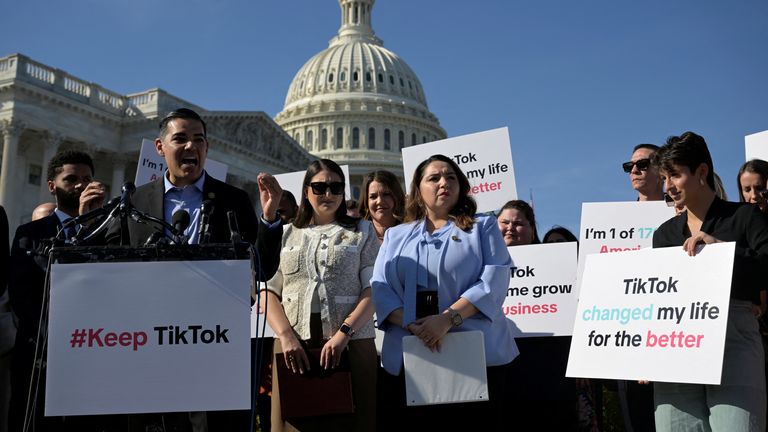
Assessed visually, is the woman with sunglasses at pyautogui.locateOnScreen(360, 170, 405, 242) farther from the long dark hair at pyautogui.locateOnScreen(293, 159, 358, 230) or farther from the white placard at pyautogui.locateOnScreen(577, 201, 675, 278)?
the white placard at pyautogui.locateOnScreen(577, 201, 675, 278)

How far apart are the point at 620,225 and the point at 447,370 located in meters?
2.76

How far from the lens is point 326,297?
3961 millimetres

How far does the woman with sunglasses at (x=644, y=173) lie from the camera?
559cm

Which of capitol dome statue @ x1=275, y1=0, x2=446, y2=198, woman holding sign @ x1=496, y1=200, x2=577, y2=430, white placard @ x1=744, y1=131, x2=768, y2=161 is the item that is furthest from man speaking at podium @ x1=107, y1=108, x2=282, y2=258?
capitol dome statue @ x1=275, y1=0, x2=446, y2=198

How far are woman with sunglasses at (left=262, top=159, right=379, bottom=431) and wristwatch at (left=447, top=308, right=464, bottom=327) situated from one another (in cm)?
59

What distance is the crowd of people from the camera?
3178mm

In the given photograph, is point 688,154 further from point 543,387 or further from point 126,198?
point 126,198

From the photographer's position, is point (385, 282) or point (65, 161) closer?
point (385, 282)

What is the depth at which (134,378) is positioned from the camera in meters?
2.44

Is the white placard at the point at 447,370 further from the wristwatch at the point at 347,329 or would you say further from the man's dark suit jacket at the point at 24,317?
the man's dark suit jacket at the point at 24,317

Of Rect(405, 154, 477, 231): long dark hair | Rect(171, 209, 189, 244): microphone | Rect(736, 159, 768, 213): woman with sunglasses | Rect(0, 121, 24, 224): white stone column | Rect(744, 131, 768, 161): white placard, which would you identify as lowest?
Rect(171, 209, 189, 244): microphone

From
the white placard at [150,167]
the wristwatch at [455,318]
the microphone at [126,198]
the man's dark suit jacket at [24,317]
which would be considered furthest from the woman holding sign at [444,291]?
the white placard at [150,167]

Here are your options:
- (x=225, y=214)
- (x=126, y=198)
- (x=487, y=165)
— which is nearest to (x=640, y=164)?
(x=487, y=165)

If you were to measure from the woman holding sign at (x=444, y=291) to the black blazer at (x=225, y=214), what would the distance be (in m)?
0.64
